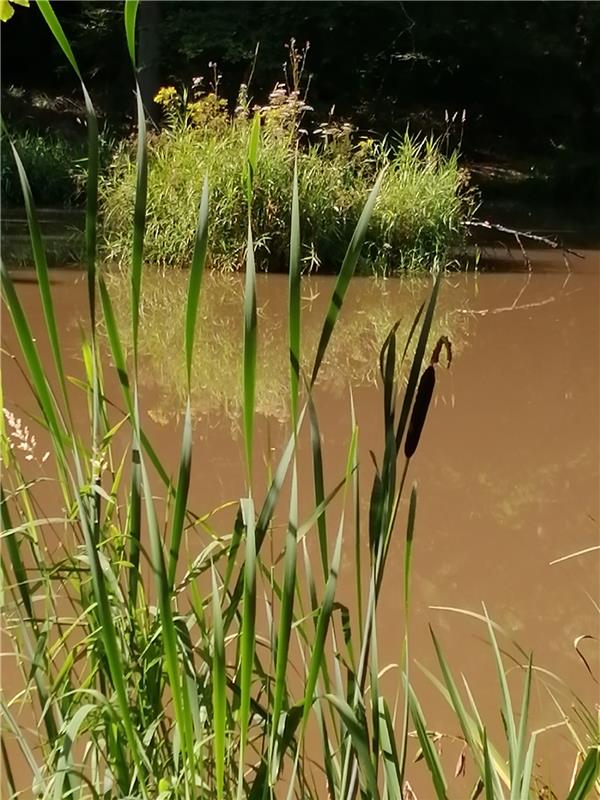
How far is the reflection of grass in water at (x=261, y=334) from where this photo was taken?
11.1 ft

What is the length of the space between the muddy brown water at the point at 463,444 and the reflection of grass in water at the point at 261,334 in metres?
0.01

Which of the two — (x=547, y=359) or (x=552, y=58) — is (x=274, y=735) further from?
(x=552, y=58)

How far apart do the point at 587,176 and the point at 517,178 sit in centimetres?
83

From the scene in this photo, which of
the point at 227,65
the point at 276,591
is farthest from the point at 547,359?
the point at 227,65

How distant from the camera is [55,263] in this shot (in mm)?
5680

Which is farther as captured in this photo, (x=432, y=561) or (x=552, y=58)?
(x=552, y=58)

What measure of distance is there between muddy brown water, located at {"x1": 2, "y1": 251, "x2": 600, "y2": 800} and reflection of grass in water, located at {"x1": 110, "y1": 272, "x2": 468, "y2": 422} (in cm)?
1

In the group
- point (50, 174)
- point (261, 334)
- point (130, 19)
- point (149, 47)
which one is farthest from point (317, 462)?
point (149, 47)

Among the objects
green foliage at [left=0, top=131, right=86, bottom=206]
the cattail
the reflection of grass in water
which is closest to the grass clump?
the reflection of grass in water

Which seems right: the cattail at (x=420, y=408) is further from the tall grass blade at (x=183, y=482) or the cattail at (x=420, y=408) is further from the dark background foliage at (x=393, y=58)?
the dark background foliage at (x=393, y=58)

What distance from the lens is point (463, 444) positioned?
301cm

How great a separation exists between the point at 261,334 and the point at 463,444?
1.50 m

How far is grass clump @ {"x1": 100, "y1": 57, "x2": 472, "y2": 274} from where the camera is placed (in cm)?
558

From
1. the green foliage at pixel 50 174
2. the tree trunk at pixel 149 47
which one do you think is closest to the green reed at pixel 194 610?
the green foliage at pixel 50 174
